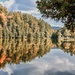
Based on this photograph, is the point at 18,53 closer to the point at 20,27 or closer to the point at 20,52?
the point at 20,52

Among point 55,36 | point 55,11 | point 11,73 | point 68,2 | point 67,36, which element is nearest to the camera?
point 68,2

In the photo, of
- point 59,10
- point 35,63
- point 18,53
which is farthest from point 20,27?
point 59,10

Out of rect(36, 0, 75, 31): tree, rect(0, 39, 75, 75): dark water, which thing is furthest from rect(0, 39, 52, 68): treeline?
rect(36, 0, 75, 31): tree

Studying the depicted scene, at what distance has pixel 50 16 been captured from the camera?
2267 cm

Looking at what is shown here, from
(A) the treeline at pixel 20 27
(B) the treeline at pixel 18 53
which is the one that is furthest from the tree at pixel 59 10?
(A) the treeline at pixel 20 27

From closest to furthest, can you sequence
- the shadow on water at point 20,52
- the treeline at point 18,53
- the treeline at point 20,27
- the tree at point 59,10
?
the tree at point 59,10
the treeline at point 18,53
the shadow on water at point 20,52
the treeline at point 20,27

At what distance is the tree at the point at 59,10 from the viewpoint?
64.3 ft

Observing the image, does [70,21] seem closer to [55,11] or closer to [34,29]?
[55,11]

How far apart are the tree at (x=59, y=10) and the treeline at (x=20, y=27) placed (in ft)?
333

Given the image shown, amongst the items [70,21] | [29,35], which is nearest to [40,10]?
[70,21]

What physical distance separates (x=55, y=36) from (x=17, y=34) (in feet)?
150

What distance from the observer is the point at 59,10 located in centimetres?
2080

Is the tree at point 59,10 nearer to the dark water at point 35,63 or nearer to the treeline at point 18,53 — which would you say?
the dark water at point 35,63

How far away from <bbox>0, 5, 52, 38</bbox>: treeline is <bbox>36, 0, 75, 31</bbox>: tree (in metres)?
101
